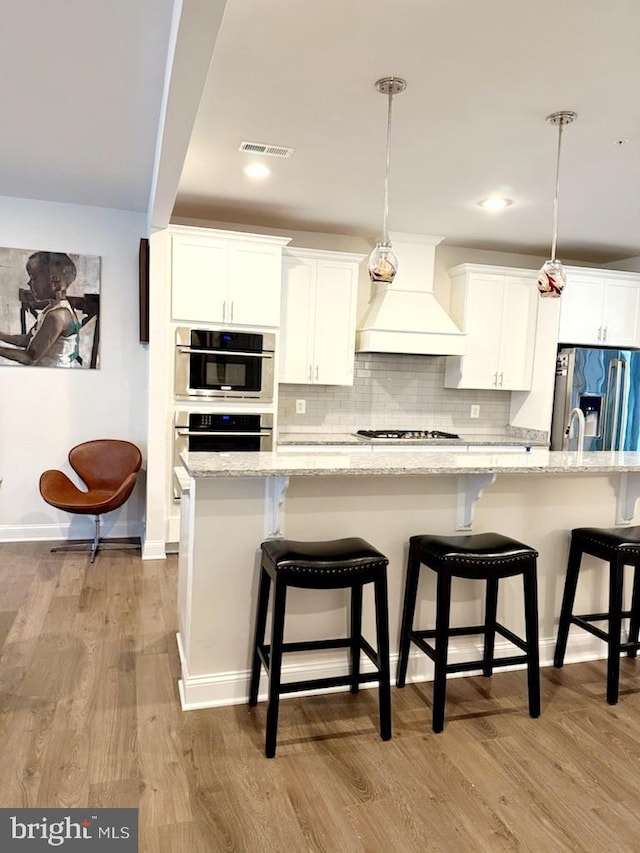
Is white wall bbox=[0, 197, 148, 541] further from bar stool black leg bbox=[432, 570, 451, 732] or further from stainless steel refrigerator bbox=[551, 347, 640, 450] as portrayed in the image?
stainless steel refrigerator bbox=[551, 347, 640, 450]

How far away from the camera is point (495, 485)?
106 inches

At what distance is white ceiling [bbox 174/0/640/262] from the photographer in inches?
79.0

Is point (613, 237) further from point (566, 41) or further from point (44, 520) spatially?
point (44, 520)

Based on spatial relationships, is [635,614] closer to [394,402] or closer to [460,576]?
[460,576]

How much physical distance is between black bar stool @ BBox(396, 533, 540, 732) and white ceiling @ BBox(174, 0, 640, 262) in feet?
6.15

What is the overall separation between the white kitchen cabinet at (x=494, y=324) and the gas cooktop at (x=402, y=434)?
48 centimetres

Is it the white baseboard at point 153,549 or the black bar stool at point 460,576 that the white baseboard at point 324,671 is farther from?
the white baseboard at point 153,549

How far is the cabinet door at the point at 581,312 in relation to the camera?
499 centimetres

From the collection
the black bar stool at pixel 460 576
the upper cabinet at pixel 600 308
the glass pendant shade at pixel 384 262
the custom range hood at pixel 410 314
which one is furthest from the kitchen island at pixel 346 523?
→ the upper cabinet at pixel 600 308

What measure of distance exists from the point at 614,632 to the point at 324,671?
1.24 meters

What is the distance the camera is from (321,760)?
80.1 inches

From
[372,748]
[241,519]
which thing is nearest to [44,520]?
[241,519]

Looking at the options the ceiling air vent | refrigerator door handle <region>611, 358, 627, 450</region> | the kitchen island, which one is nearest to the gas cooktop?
refrigerator door handle <region>611, 358, 627, 450</region>

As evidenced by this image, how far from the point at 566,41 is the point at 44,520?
4.41 metres
